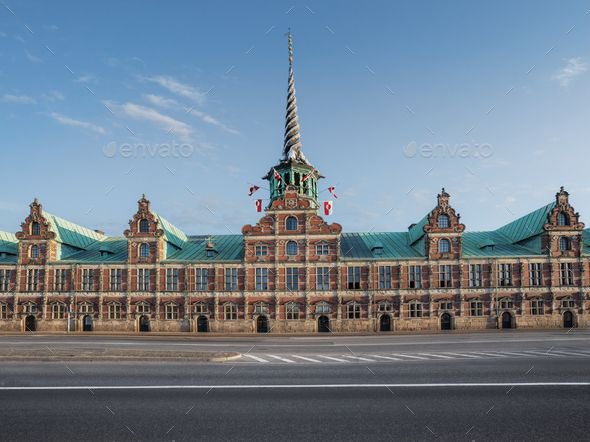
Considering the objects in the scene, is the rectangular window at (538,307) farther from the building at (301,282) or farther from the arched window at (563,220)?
the arched window at (563,220)

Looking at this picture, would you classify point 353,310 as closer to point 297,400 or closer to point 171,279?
point 171,279

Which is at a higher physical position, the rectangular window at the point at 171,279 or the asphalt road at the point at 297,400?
the rectangular window at the point at 171,279

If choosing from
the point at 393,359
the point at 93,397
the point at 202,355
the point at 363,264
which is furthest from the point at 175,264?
the point at 93,397

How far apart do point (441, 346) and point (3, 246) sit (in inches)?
2289

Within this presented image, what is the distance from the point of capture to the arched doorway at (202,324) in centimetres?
5612

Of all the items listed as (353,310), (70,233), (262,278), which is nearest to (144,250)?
(70,233)

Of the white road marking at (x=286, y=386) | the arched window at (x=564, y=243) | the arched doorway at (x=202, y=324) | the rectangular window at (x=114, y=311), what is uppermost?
the arched window at (x=564, y=243)

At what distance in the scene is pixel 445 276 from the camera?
184 ft

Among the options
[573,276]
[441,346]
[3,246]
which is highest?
[3,246]

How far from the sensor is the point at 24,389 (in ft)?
54.9

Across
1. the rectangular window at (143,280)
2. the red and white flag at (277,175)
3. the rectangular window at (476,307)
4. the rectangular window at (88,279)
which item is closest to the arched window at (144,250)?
the rectangular window at (143,280)

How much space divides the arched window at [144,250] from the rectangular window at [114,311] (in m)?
6.98

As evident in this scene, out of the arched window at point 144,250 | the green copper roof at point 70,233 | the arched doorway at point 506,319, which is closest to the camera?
the arched doorway at point 506,319

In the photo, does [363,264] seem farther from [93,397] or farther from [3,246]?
[3,246]
